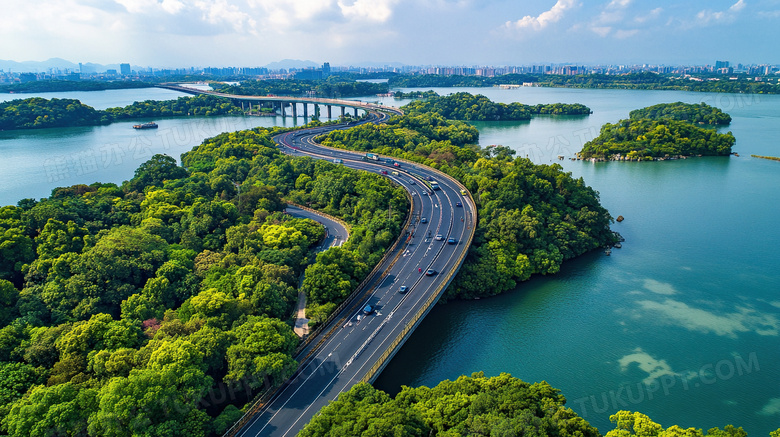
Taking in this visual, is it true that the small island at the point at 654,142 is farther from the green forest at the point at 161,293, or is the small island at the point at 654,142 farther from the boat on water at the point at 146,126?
the boat on water at the point at 146,126

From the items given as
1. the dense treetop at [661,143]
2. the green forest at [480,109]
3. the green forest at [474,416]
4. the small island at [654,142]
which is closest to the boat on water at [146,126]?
the green forest at [480,109]

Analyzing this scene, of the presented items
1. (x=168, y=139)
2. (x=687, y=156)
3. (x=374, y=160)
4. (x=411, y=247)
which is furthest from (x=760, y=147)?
(x=168, y=139)

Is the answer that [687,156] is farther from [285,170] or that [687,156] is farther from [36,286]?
[36,286]

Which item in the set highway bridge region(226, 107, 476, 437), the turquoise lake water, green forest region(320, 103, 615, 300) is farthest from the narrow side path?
green forest region(320, 103, 615, 300)

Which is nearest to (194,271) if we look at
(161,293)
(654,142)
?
(161,293)

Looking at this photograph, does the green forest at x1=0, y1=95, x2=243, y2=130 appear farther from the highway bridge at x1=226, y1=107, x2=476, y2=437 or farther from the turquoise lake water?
the highway bridge at x1=226, y1=107, x2=476, y2=437
